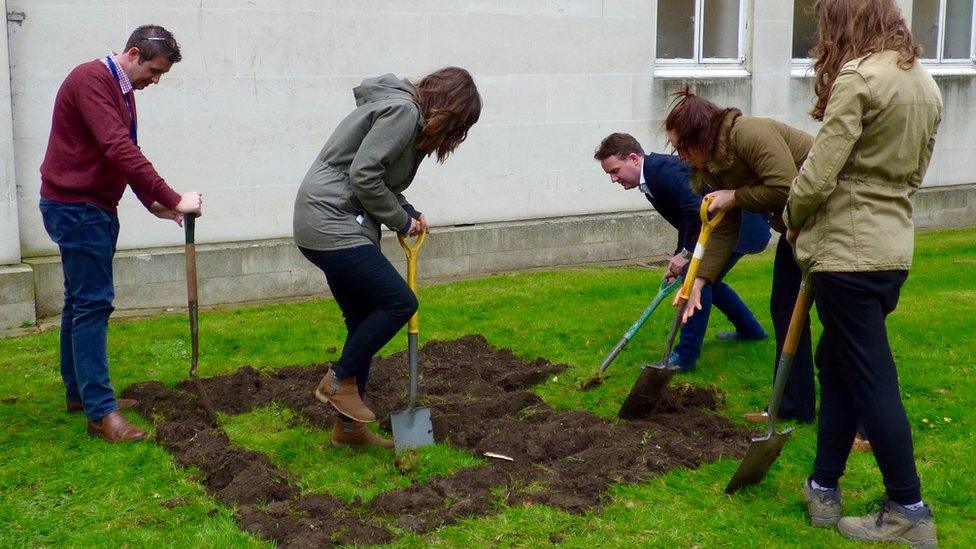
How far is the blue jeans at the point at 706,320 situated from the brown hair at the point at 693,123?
1.24m

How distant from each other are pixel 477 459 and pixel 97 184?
7.30 feet

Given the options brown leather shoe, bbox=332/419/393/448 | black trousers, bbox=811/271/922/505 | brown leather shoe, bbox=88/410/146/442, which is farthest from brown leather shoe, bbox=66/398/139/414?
black trousers, bbox=811/271/922/505

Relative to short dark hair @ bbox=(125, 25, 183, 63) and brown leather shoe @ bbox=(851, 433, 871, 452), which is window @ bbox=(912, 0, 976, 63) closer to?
brown leather shoe @ bbox=(851, 433, 871, 452)

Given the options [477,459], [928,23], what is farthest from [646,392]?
[928,23]

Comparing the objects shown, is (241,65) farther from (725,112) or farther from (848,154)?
(848,154)

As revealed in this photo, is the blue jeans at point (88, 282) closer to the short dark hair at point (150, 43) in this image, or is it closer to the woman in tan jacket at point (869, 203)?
the short dark hair at point (150, 43)

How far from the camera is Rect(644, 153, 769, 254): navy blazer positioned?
6.05 m

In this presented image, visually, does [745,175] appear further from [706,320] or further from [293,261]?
[293,261]

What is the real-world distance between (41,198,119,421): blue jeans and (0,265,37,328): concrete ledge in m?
2.35

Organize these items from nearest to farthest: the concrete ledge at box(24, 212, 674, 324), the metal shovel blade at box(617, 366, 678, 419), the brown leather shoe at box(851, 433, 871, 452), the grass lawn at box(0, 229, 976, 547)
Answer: the grass lawn at box(0, 229, 976, 547), the brown leather shoe at box(851, 433, 871, 452), the metal shovel blade at box(617, 366, 678, 419), the concrete ledge at box(24, 212, 674, 324)

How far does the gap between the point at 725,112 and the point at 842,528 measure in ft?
6.26

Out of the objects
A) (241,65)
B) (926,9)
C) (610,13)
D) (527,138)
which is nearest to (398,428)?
(241,65)

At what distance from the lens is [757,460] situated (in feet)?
14.8

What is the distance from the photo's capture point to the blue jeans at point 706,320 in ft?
21.0
